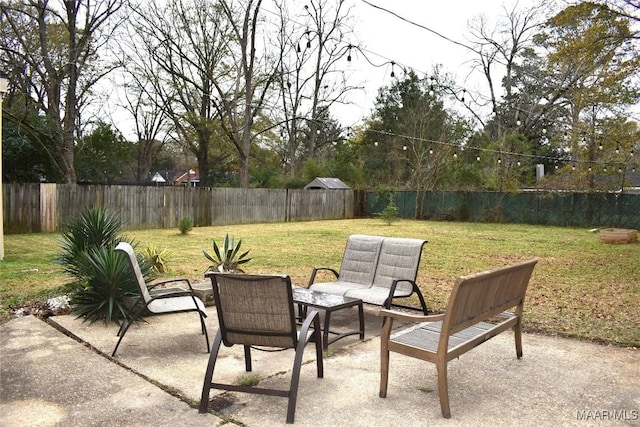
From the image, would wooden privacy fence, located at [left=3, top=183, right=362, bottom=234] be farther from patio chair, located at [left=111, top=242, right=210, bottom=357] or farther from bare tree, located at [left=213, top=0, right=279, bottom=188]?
patio chair, located at [left=111, top=242, right=210, bottom=357]

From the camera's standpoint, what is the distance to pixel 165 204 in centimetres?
1817

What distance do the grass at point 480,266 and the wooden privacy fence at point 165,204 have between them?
0.96 meters

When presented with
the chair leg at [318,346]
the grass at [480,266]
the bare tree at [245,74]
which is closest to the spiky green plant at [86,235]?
the grass at [480,266]

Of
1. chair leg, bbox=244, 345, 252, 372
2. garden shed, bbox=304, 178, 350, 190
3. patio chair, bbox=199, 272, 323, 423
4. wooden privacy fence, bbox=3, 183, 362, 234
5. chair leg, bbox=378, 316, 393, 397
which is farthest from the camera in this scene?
garden shed, bbox=304, 178, 350, 190

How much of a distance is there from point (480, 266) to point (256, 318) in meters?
7.52

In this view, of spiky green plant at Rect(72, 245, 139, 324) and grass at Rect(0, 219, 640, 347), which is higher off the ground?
spiky green plant at Rect(72, 245, 139, 324)

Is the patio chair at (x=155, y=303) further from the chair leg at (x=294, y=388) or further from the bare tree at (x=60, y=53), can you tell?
the bare tree at (x=60, y=53)

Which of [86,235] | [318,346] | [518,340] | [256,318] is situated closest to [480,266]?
[518,340]

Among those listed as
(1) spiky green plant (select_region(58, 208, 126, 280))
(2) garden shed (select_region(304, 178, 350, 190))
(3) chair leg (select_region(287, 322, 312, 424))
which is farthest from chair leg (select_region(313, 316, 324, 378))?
(2) garden shed (select_region(304, 178, 350, 190))

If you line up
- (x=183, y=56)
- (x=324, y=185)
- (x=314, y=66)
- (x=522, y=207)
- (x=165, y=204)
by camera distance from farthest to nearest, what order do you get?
(x=314, y=66), (x=324, y=185), (x=183, y=56), (x=522, y=207), (x=165, y=204)

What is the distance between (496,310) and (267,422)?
5.98 feet

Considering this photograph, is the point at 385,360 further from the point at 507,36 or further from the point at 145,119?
the point at 145,119

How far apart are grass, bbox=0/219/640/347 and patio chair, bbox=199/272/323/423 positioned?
3.06 metres

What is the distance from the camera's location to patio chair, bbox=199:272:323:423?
285cm
